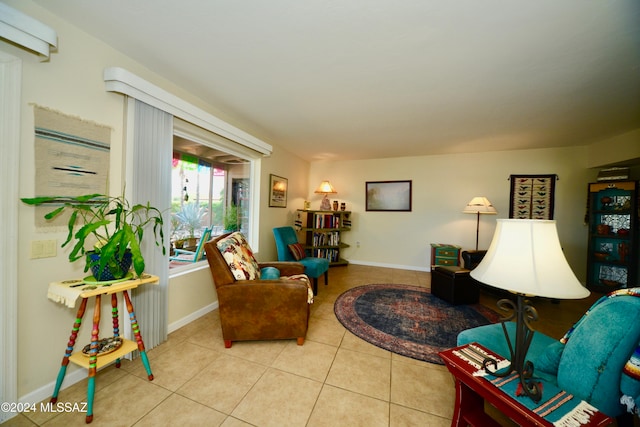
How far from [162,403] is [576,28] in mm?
3478

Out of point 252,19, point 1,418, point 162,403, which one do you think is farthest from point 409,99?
point 1,418

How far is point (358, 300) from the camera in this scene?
3.05m

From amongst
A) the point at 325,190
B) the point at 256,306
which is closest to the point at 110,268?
the point at 256,306

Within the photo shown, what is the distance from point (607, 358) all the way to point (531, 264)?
1.49 ft

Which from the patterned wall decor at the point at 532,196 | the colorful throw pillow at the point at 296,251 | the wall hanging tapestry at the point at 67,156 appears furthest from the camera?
the patterned wall decor at the point at 532,196

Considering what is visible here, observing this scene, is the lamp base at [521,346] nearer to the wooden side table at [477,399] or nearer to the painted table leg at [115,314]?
the wooden side table at [477,399]

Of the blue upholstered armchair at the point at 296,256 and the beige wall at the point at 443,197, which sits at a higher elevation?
the beige wall at the point at 443,197

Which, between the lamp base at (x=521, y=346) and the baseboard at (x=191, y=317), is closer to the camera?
the lamp base at (x=521, y=346)

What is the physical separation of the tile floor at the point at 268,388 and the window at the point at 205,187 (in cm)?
113

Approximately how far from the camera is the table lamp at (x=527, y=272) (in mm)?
879

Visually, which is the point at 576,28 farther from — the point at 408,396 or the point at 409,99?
the point at 408,396

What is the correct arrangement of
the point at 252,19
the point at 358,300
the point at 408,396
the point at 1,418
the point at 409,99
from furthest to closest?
the point at 358,300, the point at 409,99, the point at 408,396, the point at 252,19, the point at 1,418

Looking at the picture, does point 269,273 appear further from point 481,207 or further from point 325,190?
point 481,207

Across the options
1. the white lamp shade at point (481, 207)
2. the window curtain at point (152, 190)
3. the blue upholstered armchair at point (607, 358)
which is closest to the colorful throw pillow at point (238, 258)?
the window curtain at point (152, 190)
